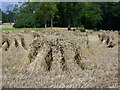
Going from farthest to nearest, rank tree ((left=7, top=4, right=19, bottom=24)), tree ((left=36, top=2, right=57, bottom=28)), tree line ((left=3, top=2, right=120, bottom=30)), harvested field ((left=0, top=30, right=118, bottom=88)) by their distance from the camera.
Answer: tree ((left=7, top=4, right=19, bottom=24))
tree line ((left=3, top=2, right=120, bottom=30))
tree ((left=36, top=2, right=57, bottom=28))
harvested field ((left=0, top=30, right=118, bottom=88))

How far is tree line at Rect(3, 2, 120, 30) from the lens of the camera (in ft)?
220

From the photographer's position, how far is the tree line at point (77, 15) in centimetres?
6706

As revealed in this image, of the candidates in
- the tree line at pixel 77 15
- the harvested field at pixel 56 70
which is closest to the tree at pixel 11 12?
the tree line at pixel 77 15

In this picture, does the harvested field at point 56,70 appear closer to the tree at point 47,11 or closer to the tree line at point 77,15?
the tree at point 47,11

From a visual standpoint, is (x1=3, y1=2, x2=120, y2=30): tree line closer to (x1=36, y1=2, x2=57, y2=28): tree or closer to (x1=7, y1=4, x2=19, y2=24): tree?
(x1=36, y1=2, x2=57, y2=28): tree

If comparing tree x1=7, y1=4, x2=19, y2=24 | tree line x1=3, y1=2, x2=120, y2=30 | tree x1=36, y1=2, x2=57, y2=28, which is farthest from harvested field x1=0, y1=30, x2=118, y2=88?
tree x1=7, y1=4, x2=19, y2=24

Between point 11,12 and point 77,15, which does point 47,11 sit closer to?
point 77,15

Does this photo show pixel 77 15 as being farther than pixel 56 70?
Yes

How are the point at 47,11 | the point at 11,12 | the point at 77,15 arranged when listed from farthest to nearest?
the point at 11,12 < the point at 77,15 < the point at 47,11

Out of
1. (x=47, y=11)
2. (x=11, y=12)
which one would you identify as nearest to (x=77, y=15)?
(x=47, y=11)

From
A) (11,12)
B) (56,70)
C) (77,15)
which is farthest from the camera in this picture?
(11,12)

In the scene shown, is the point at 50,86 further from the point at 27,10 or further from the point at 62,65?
the point at 27,10

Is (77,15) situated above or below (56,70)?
below

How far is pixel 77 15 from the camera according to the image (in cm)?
7025
